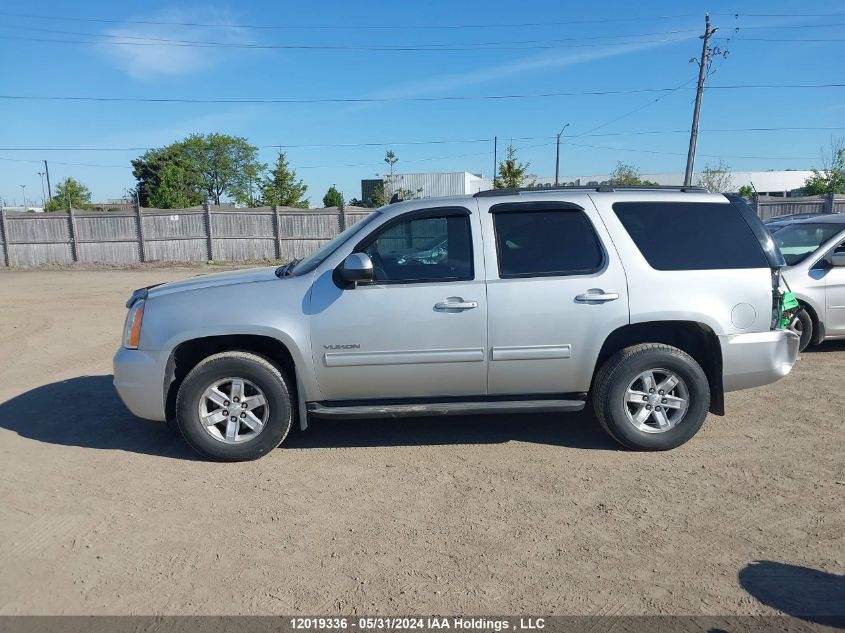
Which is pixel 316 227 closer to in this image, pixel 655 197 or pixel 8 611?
pixel 655 197

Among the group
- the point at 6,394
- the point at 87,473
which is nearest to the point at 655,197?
the point at 87,473

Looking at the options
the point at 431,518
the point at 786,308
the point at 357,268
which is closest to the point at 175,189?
the point at 357,268

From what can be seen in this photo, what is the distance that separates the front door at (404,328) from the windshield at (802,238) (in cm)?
505

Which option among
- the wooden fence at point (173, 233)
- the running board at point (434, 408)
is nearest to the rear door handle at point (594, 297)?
the running board at point (434, 408)

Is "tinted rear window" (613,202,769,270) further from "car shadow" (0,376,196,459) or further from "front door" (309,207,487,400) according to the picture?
"car shadow" (0,376,196,459)

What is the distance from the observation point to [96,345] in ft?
29.5

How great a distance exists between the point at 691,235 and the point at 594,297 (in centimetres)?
97

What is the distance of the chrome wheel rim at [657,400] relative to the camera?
486cm

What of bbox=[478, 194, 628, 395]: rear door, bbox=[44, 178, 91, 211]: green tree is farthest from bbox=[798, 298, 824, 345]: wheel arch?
bbox=[44, 178, 91, 211]: green tree

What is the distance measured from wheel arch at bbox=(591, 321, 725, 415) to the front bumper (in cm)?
335

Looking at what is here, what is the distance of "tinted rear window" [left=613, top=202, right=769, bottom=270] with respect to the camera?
4.85 meters

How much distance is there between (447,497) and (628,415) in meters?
1.62

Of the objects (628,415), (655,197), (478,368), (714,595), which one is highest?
(655,197)

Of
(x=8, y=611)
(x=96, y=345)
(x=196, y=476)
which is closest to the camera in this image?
(x=8, y=611)
